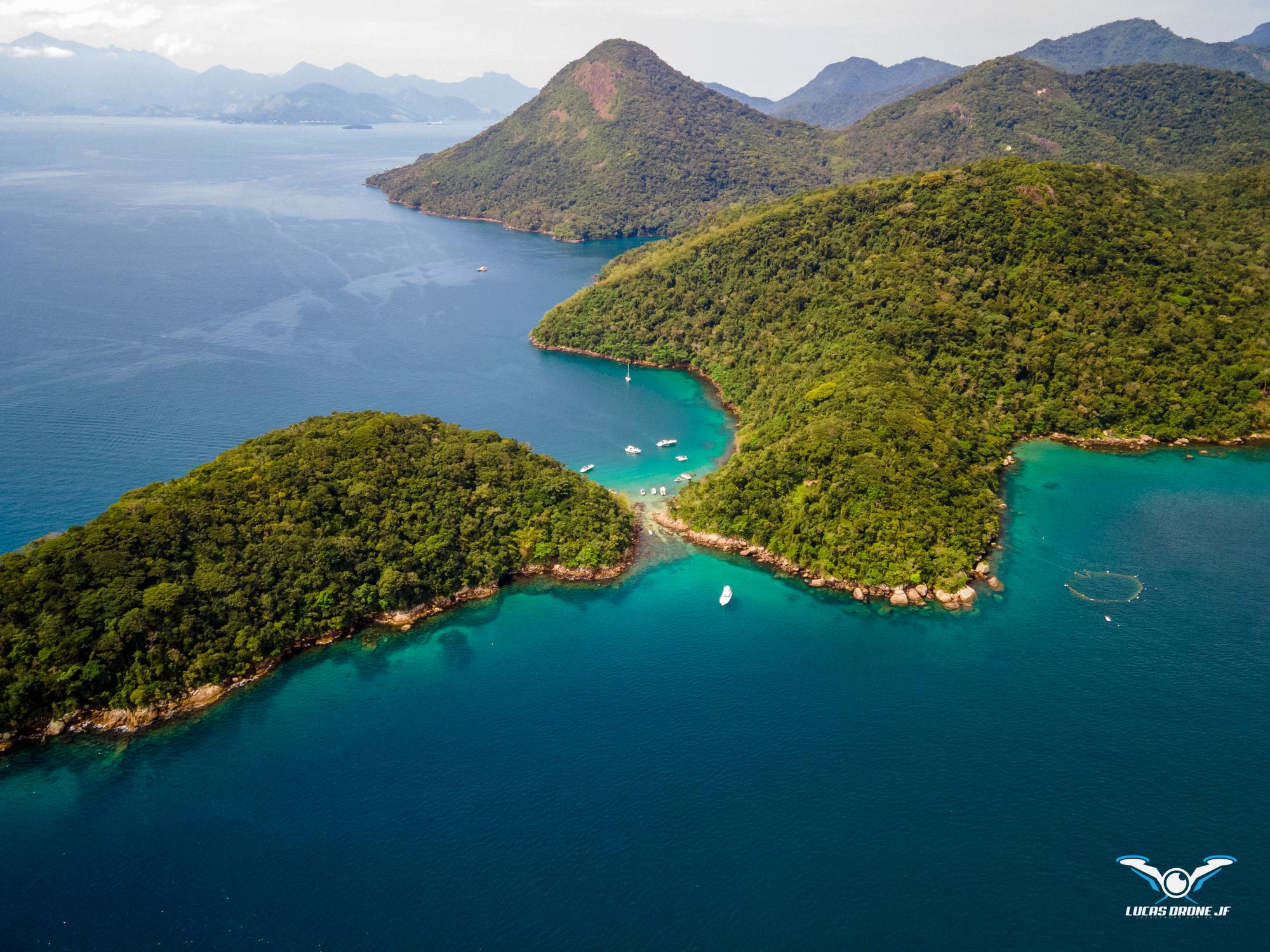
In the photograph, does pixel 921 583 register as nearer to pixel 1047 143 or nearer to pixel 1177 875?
pixel 1177 875

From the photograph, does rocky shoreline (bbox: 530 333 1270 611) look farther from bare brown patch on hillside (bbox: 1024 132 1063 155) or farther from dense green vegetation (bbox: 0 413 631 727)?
bare brown patch on hillside (bbox: 1024 132 1063 155)

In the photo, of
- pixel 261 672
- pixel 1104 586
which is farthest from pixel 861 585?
pixel 261 672

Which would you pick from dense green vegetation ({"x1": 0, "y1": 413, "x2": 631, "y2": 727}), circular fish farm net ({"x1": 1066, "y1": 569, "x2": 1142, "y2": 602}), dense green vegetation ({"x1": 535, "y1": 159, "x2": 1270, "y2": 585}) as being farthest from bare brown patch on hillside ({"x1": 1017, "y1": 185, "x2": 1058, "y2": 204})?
dense green vegetation ({"x1": 0, "y1": 413, "x2": 631, "y2": 727})

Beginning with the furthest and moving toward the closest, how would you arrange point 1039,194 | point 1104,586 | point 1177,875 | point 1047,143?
point 1047,143, point 1039,194, point 1104,586, point 1177,875

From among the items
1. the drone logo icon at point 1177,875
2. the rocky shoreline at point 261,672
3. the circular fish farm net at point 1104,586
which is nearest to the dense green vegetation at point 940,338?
the circular fish farm net at point 1104,586

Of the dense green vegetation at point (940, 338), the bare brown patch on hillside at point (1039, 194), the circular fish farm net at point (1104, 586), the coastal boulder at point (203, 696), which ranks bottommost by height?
the coastal boulder at point (203, 696)

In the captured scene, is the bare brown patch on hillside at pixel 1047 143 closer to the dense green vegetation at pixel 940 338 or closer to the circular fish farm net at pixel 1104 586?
the dense green vegetation at pixel 940 338
